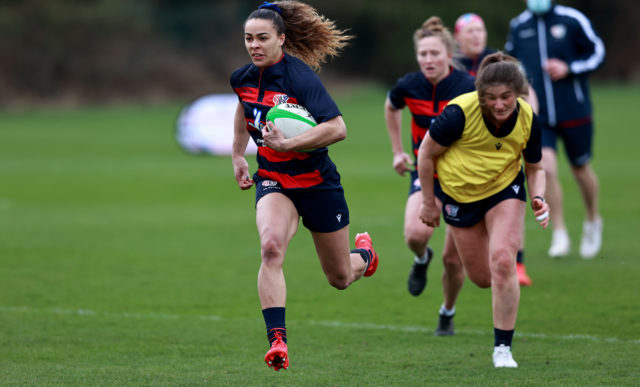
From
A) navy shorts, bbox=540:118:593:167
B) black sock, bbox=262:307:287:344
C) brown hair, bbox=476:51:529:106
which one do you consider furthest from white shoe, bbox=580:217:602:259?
black sock, bbox=262:307:287:344

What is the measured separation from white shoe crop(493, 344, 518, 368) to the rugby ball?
185cm

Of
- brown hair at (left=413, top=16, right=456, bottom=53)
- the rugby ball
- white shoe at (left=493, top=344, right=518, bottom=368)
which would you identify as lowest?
white shoe at (left=493, top=344, right=518, bottom=368)

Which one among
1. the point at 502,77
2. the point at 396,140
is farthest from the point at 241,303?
the point at 502,77

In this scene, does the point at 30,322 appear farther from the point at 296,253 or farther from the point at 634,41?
the point at 634,41

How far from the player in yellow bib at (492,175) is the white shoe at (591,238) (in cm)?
460

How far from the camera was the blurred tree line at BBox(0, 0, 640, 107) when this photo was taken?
43.4 meters

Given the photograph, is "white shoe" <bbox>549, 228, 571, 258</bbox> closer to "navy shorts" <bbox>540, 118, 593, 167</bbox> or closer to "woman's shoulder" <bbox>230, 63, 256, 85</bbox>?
"navy shorts" <bbox>540, 118, 593, 167</bbox>

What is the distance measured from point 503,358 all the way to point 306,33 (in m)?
2.43

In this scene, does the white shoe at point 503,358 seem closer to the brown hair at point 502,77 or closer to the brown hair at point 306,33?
the brown hair at point 502,77

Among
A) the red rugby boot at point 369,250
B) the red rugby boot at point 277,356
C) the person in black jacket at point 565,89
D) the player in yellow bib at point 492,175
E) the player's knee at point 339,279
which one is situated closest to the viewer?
the red rugby boot at point 277,356

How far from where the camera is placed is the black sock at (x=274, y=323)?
16.8 feet

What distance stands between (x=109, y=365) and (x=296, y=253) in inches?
208

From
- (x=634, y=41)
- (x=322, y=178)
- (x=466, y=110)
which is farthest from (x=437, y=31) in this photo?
(x=634, y=41)

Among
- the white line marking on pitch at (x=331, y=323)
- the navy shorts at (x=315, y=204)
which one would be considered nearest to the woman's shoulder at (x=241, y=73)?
the navy shorts at (x=315, y=204)
